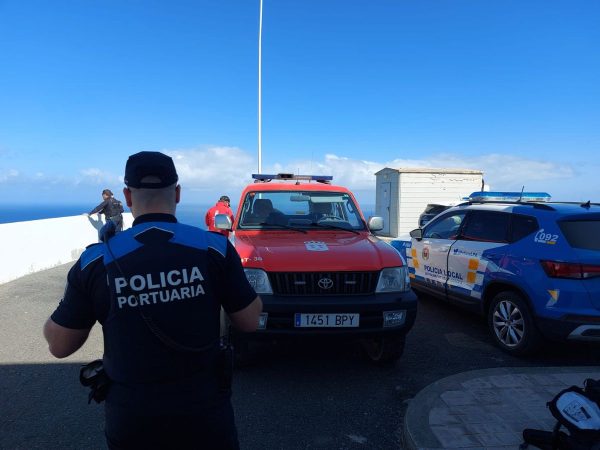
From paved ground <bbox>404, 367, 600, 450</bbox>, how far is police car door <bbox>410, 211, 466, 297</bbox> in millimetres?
2236

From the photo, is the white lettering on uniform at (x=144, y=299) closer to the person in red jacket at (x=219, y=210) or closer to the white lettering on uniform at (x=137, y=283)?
the white lettering on uniform at (x=137, y=283)

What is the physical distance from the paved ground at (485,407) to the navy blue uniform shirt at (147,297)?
2.11 metres

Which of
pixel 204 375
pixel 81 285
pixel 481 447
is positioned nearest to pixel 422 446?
pixel 481 447

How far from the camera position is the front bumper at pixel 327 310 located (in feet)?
12.7

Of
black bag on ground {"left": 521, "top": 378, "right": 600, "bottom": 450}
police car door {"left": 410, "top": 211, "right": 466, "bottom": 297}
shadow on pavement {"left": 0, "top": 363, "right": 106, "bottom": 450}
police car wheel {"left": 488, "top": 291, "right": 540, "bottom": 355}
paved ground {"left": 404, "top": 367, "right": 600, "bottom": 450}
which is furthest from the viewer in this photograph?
police car door {"left": 410, "top": 211, "right": 466, "bottom": 297}

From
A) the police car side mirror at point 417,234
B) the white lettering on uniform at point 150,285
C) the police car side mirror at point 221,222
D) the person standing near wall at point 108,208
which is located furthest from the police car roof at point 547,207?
the person standing near wall at point 108,208

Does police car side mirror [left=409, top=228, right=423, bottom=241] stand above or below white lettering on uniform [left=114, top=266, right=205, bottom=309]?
below

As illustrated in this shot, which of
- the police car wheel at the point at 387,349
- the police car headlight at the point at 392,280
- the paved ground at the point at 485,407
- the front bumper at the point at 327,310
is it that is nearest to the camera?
the paved ground at the point at 485,407

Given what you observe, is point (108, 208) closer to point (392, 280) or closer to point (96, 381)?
point (392, 280)

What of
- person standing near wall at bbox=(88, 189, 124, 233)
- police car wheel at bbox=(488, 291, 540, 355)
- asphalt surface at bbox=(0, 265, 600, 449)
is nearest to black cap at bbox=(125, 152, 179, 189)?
asphalt surface at bbox=(0, 265, 600, 449)

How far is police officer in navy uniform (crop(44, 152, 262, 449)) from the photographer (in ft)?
5.08

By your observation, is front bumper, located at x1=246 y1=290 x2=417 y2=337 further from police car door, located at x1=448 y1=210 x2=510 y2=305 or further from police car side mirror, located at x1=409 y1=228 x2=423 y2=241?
police car side mirror, located at x1=409 y1=228 x2=423 y2=241

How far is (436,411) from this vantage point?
3398mm

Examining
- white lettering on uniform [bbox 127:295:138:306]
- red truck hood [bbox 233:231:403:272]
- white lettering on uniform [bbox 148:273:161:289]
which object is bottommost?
red truck hood [bbox 233:231:403:272]
